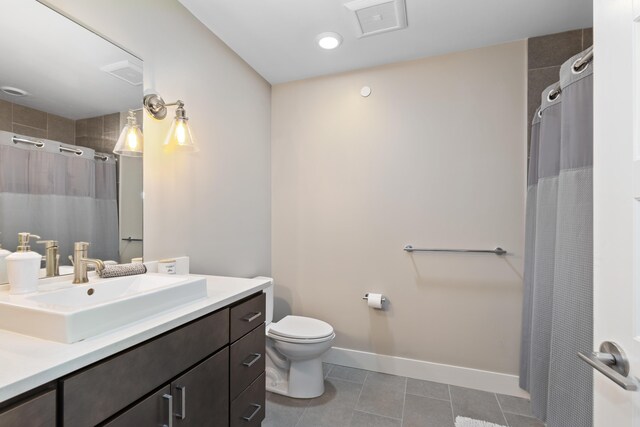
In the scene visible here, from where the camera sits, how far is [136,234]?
1502mm

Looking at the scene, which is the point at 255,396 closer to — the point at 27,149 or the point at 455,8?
the point at 27,149

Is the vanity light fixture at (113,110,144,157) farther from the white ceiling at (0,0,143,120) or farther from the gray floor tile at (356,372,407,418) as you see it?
the gray floor tile at (356,372,407,418)

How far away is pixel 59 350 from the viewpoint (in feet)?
2.39

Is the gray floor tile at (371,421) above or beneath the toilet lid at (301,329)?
beneath

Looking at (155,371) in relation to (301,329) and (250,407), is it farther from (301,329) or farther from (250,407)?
(301,329)

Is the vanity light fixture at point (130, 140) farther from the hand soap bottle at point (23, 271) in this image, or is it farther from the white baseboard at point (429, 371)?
the white baseboard at point (429, 371)

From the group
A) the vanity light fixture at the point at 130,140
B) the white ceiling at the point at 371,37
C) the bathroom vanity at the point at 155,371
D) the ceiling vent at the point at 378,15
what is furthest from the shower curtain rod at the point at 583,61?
the vanity light fixture at the point at 130,140

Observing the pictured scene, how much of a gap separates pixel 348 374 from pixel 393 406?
471 mm

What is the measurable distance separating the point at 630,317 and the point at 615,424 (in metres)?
0.22

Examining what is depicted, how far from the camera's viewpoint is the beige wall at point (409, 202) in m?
2.10

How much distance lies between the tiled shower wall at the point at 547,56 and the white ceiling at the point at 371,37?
0.06 meters

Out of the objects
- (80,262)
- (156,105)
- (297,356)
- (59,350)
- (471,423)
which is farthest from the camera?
(297,356)

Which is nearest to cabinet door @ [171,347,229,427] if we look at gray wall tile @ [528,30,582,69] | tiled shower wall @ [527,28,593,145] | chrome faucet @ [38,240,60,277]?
chrome faucet @ [38,240,60,277]

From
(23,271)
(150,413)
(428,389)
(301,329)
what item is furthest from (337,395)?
(23,271)
